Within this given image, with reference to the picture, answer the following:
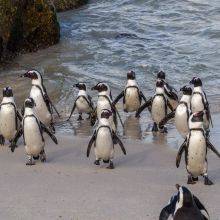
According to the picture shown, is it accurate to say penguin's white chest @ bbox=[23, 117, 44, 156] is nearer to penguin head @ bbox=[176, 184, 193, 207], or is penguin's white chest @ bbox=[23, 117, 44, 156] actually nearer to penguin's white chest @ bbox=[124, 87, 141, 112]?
penguin's white chest @ bbox=[124, 87, 141, 112]

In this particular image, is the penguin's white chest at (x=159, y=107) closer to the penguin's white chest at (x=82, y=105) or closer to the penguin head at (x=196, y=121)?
the penguin's white chest at (x=82, y=105)

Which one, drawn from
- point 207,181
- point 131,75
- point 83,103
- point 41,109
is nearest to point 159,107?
point 131,75

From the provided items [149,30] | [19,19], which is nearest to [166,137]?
[19,19]

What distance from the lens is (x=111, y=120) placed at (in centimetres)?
884

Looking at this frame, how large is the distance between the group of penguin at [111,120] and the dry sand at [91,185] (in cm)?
21

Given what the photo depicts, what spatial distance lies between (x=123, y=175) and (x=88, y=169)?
478 millimetres

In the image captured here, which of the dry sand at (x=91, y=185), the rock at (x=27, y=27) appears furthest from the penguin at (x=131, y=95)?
the rock at (x=27, y=27)

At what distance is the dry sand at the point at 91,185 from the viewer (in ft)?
19.5

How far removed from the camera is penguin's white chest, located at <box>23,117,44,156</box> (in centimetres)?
771

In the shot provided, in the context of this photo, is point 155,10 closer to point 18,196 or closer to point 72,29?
point 72,29

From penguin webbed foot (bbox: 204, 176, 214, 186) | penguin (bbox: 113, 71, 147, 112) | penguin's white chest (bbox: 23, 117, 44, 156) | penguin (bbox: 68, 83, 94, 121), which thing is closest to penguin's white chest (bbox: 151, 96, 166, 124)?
penguin (bbox: 113, 71, 147, 112)

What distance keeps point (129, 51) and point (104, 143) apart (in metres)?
9.35

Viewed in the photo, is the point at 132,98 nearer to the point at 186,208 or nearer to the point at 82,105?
the point at 82,105

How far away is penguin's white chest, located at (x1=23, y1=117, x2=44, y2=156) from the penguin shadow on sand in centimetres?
193
